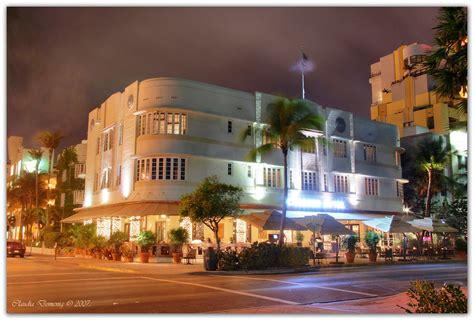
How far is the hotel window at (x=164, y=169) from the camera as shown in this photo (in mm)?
33406

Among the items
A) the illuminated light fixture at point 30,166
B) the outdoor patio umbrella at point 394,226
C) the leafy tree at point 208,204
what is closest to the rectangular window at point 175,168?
the leafy tree at point 208,204

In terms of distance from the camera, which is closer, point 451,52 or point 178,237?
point 451,52

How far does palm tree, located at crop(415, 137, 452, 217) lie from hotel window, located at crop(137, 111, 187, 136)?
947 inches

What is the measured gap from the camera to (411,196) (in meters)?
52.1

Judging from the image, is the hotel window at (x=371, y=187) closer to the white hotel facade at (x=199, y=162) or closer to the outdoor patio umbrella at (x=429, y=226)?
the white hotel facade at (x=199, y=162)

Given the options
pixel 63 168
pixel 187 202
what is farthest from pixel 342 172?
pixel 63 168

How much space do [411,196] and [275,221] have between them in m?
27.3

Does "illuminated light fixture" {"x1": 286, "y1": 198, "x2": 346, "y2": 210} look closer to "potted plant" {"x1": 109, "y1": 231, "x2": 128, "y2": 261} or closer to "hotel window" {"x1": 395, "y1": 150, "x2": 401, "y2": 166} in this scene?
"hotel window" {"x1": 395, "y1": 150, "x2": 401, "y2": 166}

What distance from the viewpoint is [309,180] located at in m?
40.7

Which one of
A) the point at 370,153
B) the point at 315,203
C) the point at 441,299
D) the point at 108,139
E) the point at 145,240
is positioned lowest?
the point at 441,299

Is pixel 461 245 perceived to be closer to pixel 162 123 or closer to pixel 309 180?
pixel 309 180

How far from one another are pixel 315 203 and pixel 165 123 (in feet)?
46.4

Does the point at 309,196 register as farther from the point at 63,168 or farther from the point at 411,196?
the point at 63,168

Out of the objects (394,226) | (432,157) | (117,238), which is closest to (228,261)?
(117,238)
